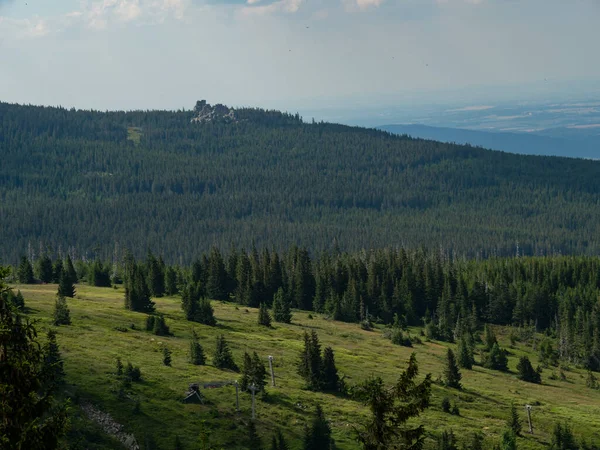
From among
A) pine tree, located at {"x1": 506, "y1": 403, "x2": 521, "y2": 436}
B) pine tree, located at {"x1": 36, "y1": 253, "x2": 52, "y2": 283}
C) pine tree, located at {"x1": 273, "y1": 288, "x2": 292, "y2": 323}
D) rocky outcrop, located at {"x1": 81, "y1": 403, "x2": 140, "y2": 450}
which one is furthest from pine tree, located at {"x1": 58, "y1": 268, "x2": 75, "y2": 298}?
pine tree, located at {"x1": 506, "y1": 403, "x2": 521, "y2": 436}

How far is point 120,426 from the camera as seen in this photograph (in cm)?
7119

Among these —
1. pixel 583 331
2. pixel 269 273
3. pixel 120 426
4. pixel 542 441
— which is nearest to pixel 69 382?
pixel 120 426

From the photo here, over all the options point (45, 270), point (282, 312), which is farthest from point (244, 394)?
point (45, 270)

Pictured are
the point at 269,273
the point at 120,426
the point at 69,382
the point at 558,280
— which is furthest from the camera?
the point at 558,280

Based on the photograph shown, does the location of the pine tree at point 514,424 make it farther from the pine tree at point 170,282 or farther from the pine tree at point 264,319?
the pine tree at point 170,282

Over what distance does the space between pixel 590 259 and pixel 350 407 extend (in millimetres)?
125985

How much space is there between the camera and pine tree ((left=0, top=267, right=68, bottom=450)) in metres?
22.8

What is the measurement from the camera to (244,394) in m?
83.8

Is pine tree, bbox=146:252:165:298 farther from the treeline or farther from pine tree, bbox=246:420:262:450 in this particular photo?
pine tree, bbox=246:420:262:450

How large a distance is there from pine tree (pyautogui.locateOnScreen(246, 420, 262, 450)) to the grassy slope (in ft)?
2.59

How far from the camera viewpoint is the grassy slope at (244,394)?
7575 cm

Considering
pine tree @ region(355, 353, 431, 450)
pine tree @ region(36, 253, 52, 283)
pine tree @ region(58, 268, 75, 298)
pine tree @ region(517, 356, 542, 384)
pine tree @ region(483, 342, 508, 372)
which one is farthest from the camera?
pine tree @ region(36, 253, 52, 283)

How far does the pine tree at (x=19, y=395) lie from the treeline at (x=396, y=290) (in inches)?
4633

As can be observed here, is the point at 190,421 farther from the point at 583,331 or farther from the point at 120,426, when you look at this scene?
the point at 583,331
